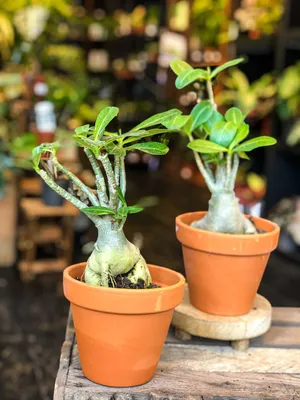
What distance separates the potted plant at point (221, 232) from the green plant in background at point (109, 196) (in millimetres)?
161

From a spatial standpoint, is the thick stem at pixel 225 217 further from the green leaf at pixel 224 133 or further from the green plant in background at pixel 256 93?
the green plant in background at pixel 256 93

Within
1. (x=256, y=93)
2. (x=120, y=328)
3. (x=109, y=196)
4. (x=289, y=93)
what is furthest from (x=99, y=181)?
(x=256, y=93)

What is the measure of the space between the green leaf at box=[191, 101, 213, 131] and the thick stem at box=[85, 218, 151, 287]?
0.34 metres

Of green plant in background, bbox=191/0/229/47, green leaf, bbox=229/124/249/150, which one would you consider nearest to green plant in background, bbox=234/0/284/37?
green plant in background, bbox=191/0/229/47

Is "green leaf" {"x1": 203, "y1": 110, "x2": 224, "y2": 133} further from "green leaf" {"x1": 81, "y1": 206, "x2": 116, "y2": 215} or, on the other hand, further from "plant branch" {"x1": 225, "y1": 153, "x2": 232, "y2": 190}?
"green leaf" {"x1": 81, "y1": 206, "x2": 116, "y2": 215}

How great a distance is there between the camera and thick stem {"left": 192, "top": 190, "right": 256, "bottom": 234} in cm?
135

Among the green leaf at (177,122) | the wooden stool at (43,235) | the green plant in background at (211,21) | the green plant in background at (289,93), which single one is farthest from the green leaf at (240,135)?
the green plant in background at (211,21)

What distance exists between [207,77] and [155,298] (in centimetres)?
60

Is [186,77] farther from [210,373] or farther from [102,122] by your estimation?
[210,373]

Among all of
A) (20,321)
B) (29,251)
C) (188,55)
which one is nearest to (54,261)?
Result: (29,251)

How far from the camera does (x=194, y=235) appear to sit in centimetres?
132

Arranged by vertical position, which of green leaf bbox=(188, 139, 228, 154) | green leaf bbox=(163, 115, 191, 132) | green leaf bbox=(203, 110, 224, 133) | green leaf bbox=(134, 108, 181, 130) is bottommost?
green leaf bbox=(188, 139, 228, 154)

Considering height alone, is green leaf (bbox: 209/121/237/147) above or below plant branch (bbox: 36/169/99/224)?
above

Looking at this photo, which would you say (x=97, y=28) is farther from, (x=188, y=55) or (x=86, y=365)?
(x=86, y=365)
